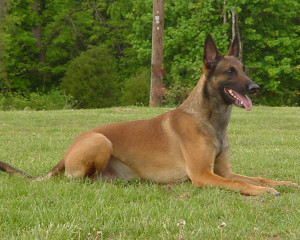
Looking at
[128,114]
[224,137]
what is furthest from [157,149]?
[128,114]

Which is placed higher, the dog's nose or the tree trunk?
the dog's nose

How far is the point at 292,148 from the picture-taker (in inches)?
347

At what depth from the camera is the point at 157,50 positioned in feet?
66.1

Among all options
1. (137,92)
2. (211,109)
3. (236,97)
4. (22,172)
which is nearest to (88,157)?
(22,172)

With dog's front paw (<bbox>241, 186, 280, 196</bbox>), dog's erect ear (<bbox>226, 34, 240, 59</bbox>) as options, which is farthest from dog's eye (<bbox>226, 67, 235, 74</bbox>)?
dog's front paw (<bbox>241, 186, 280, 196</bbox>)

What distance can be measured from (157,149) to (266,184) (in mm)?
1375

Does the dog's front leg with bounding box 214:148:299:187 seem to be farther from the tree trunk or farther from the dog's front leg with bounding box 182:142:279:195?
the tree trunk

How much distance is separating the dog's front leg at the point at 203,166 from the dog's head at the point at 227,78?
0.63m

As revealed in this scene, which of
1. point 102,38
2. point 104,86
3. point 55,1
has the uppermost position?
point 55,1

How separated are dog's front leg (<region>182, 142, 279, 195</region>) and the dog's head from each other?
63cm

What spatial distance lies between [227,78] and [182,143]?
0.93 meters

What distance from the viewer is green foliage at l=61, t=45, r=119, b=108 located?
100 ft

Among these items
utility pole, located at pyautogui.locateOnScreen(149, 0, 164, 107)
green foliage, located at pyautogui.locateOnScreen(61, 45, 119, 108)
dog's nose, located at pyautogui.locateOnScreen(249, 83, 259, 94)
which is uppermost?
dog's nose, located at pyautogui.locateOnScreen(249, 83, 259, 94)

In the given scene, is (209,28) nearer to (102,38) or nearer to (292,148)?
(102,38)
